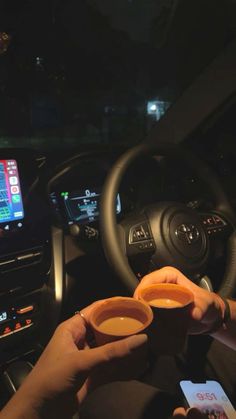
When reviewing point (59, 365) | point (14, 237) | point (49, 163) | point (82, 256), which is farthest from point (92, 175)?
point (59, 365)

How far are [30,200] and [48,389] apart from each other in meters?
0.96

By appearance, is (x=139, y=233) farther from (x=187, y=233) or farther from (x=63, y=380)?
(x=63, y=380)

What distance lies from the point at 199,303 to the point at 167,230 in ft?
1.34

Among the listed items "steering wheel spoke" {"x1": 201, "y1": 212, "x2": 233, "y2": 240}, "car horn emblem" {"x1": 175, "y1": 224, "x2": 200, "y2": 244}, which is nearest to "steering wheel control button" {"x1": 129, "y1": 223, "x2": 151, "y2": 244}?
"car horn emblem" {"x1": 175, "y1": 224, "x2": 200, "y2": 244}

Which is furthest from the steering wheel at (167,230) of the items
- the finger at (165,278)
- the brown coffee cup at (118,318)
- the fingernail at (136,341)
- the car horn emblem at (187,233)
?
the fingernail at (136,341)

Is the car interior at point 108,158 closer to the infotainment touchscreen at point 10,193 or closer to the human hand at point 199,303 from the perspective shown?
the infotainment touchscreen at point 10,193

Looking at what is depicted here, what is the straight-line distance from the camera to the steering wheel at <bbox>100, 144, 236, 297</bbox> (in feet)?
4.17

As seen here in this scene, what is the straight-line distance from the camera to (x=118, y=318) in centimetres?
77

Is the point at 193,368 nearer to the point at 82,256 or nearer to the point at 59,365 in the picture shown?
the point at 82,256

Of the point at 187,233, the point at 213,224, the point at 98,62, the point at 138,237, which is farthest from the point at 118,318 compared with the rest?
the point at 98,62

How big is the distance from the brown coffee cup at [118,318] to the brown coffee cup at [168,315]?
0.04 meters

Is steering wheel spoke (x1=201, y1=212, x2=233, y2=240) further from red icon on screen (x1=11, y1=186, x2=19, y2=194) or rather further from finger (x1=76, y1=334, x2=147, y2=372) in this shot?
finger (x1=76, y1=334, x2=147, y2=372)

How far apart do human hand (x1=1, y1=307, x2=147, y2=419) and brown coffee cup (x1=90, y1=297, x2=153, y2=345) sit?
29 millimetres

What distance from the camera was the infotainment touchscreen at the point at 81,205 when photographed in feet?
6.25
